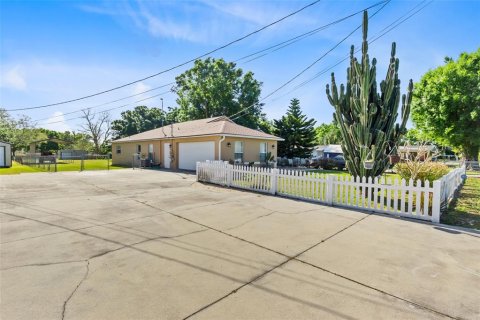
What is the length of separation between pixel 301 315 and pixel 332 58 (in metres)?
10.9

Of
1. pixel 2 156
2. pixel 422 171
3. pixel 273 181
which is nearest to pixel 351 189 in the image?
pixel 422 171

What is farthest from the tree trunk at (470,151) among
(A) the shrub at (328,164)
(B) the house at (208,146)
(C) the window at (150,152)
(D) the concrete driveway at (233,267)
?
(C) the window at (150,152)

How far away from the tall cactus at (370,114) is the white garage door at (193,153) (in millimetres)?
9666

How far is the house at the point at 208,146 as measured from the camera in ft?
53.4

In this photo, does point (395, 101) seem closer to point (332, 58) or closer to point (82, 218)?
point (332, 58)

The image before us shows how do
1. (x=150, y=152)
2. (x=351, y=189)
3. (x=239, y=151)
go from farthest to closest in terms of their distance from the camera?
1. (x=150, y=152)
2. (x=239, y=151)
3. (x=351, y=189)

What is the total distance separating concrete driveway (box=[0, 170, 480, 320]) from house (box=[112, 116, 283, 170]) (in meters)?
10.6

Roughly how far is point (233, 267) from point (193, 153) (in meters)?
15.1

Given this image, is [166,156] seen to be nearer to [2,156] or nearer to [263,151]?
[263,151]

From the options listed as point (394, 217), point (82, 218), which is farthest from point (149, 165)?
point (394, 217)

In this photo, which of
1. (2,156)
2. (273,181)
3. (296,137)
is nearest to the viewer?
(273,181)

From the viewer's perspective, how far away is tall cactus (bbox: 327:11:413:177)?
25.9 feet

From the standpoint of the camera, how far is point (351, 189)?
677 cm

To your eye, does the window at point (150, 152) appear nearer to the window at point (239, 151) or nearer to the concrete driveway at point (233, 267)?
the window at point (239, 151)
